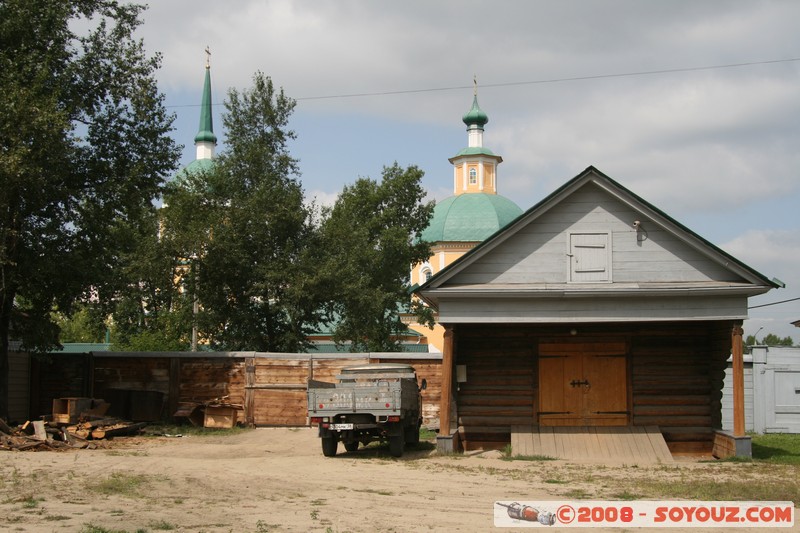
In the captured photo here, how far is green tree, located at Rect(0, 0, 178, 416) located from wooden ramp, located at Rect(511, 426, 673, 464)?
1208 centimetres

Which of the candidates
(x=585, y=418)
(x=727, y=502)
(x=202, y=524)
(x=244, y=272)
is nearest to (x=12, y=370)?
(x=244, y=272)

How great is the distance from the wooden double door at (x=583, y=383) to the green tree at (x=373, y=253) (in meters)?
15.8

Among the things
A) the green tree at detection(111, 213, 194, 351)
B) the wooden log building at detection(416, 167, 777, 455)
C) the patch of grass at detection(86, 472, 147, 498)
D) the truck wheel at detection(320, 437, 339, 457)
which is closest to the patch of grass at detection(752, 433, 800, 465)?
the wooden log building at detection(416, 167, 777, 455)

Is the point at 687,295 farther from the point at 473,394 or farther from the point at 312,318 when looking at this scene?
the point at 312,318

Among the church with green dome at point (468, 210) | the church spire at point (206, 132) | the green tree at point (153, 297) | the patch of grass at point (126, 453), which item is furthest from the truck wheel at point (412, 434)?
the church spire at point (206, 132)

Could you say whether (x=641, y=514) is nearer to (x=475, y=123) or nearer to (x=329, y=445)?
(x=329, y=445)

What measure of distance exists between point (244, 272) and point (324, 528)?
85.5 feet

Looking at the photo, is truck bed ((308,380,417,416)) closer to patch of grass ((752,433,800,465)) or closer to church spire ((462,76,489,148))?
patch of grass ((752,433,800,465))

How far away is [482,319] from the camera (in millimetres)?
19625

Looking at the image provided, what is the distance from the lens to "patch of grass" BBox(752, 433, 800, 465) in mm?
19123

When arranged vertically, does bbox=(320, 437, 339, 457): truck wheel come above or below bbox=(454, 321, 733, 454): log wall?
below

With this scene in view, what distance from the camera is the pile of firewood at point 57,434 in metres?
19.5

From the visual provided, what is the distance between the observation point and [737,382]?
1920 cm

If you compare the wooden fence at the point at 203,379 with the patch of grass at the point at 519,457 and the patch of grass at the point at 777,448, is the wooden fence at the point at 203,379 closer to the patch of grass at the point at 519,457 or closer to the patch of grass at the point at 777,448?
the patch of grass at the point at 519,457
